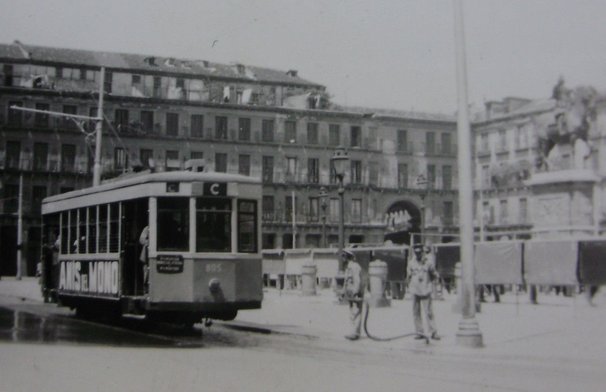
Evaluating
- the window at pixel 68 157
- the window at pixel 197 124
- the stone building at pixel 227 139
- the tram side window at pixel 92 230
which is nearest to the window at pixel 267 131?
the stone building at pixel 227 139

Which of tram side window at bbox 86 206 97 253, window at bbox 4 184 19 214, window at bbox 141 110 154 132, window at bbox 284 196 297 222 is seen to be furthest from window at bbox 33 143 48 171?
tram side window at bbox 86 206 97 253

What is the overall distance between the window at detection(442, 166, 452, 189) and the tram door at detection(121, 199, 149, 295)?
53024 millimetres

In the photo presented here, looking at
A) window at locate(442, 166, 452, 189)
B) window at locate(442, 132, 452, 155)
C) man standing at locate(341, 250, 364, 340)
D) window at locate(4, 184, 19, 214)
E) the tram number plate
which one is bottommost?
man standing at locate(341, 250, 364, 340)

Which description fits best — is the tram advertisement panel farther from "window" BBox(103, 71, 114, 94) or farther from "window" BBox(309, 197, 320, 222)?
"window" BBox(309, 197, 320, 222)

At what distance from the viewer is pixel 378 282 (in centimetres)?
2014

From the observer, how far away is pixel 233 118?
192ft

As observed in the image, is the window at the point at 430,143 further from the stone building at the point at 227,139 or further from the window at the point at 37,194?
the window at the point at 37,194

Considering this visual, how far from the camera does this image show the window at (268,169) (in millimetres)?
57719

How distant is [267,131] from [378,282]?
1580 inches

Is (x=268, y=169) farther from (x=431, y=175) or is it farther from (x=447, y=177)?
(x=447, y=177)

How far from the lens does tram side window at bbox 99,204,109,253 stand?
14492 mm

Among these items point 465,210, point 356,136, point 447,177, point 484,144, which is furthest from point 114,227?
point 447,177

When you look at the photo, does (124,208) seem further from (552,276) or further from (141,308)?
(552,276)

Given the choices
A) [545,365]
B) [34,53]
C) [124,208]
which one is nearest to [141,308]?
[124,208]
